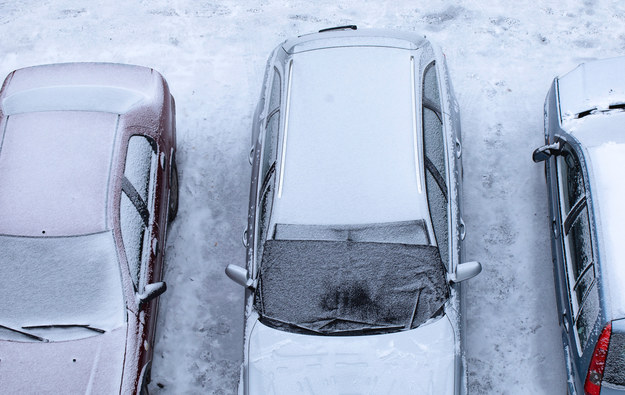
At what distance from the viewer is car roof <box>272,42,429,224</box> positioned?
4426mm

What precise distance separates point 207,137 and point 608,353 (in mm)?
4391

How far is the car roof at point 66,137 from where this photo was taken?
4633 millimetres

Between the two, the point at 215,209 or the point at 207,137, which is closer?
the point at 215,209

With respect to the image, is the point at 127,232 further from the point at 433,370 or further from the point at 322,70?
the point at 433,370

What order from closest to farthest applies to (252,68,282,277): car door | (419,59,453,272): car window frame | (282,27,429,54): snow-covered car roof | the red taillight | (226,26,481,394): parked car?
the red taillight < (226,26,481,394): parked car < (419,59,453,272): car window frame < (252,68,282,277): car door < (282,27,429,54): snow-covered car roof

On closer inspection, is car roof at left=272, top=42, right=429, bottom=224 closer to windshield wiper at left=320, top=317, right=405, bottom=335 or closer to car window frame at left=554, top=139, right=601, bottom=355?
windshield wiper at left=320, top=317, right=405, bottom=335

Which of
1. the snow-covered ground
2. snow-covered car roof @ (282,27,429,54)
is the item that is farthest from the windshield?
snow-covered car roof @ (282,27,429,54)

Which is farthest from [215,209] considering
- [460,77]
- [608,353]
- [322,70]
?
[608,353]

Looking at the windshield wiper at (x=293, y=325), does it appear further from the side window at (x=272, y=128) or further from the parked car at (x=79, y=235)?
the side window at (x=272, y=128)

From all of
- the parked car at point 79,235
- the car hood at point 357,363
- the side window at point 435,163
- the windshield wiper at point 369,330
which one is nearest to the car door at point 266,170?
the car hood at point 357,363

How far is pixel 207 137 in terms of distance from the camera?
641 cm

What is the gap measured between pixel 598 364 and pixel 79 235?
13.2 ft

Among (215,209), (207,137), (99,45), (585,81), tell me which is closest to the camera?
(585,81)

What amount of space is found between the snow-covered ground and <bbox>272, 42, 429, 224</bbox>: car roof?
4.96 feet
